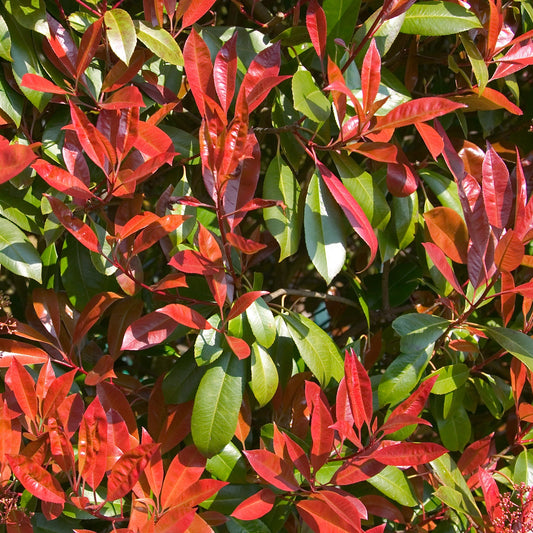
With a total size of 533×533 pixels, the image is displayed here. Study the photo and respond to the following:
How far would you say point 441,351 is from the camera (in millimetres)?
1219

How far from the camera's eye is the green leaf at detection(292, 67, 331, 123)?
95 cm

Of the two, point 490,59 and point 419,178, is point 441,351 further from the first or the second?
point 490,59

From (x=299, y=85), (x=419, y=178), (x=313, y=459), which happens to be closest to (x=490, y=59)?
(x=419, y=178)

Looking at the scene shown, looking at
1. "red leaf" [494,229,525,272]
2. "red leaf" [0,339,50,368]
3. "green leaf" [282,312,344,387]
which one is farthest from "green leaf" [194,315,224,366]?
"red leaf" [494,229,525,272]

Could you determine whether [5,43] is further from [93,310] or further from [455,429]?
[455,429]

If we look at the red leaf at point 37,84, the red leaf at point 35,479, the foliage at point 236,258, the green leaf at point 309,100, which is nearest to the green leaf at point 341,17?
the foliage at point 236,258

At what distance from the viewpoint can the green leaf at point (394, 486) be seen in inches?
41.5

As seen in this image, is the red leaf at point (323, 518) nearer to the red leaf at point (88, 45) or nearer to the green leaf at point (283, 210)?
the green leaf at point (283, 210)

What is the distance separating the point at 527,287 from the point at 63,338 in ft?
2.59

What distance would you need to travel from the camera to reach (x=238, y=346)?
0.92 m

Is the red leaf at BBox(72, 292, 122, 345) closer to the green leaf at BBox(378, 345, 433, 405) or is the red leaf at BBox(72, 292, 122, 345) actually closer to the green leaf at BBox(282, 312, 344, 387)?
the green leaf at BBox(282, 312, 344, 387)

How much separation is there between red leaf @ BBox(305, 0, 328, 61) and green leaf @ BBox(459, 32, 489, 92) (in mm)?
257

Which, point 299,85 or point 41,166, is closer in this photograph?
point 41,166

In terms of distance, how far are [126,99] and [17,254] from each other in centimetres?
29
